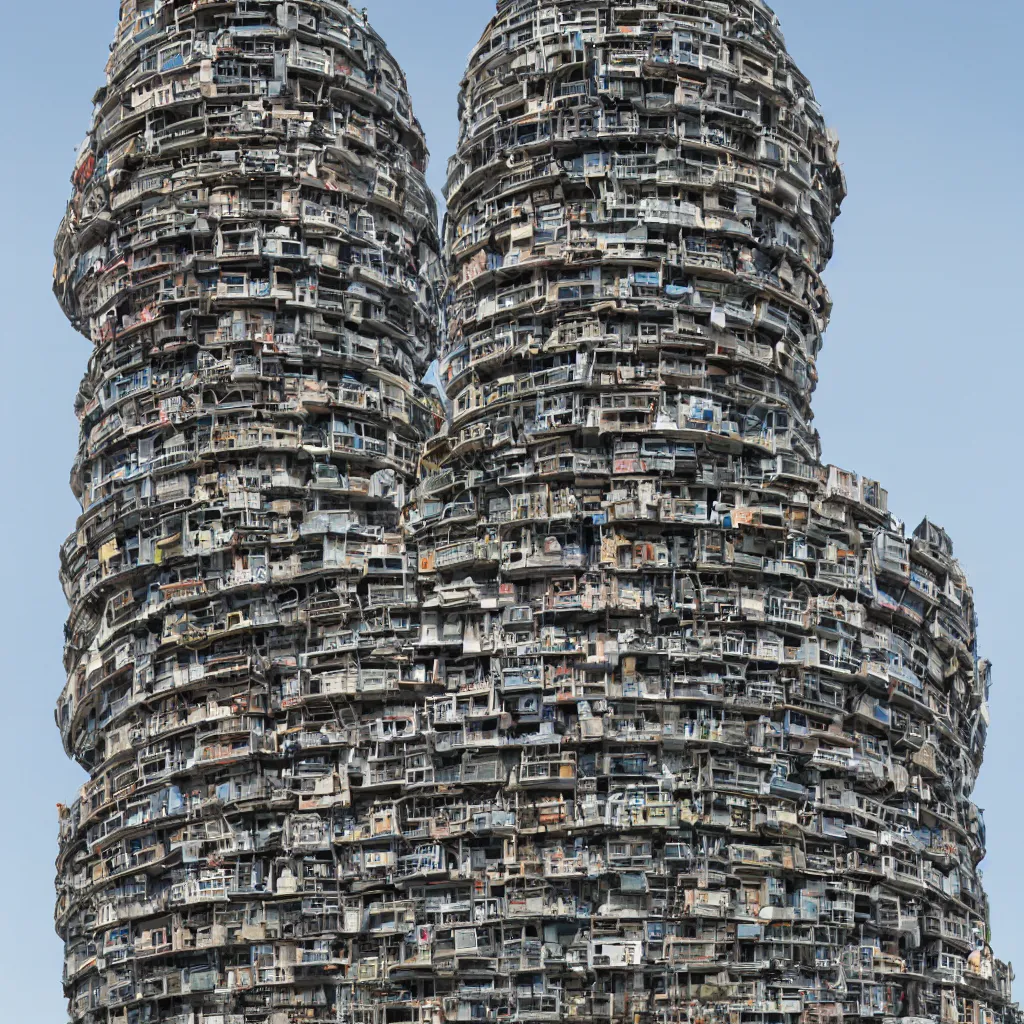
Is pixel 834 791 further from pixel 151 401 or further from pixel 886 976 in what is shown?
pixel 151 401

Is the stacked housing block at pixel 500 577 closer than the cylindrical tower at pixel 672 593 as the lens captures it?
No

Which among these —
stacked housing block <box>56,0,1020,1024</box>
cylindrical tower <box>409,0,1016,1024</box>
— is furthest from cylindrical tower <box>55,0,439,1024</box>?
cylindrical tower <box>409,0,1016,1024</box>

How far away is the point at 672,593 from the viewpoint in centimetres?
10275

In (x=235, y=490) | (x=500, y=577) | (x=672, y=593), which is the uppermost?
(x=235, y=490)

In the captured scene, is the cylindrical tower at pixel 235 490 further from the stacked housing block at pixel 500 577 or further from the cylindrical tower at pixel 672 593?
the cylindrical tower at pixel 672 593

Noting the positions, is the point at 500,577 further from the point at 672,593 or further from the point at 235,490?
the point at 235,490

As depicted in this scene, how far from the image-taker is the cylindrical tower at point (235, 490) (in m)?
104

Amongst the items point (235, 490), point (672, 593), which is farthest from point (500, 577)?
point (235, 490)

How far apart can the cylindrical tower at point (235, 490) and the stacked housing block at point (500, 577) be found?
0.17 meters

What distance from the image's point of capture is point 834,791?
102688mm

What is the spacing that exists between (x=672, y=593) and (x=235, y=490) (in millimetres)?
15803

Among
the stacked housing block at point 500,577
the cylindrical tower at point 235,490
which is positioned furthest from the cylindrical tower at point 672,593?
the cylindrical tower at point 235,490

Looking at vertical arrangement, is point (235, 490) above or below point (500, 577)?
above

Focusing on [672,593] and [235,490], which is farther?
[235,490]
